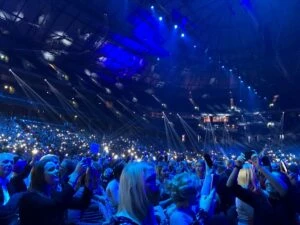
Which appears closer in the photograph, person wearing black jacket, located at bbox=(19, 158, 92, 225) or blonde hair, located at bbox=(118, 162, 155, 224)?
blonde hair, located at bbox=(118, 162, 155, 224)

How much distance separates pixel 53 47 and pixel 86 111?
338 inches

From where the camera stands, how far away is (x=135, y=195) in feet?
7.04

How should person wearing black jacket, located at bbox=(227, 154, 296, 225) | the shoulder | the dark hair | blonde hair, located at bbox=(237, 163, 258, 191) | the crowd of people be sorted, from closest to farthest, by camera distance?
1. the shoulder
2. the crowd of people
3. the dark hair
4. person wearing black jacket, located at bbox=(227, 154, 296, 225)
5. blonde hair, located at bbox=(237, 163, 258, 191)

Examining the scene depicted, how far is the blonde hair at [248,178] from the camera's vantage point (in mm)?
3731

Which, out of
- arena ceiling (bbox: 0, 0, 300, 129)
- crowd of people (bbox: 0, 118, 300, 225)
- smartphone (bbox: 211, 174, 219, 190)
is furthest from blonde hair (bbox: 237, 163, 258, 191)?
arena ceiling (bbox: 0, 0, 300, 129)

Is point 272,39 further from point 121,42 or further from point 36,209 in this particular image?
point 36,209

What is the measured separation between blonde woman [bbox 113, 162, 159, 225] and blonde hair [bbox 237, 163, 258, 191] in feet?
6.17

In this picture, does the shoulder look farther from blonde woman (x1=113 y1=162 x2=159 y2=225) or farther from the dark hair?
the dark hair

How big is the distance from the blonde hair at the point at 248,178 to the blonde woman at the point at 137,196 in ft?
6.17

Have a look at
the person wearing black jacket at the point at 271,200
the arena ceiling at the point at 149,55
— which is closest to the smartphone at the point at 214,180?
the person wearing black jacket at the point at 271,200

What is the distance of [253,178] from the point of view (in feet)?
12.4

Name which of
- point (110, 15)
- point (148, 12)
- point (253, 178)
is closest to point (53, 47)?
point (110, 15)

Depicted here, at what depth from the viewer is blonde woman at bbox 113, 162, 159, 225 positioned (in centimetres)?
211

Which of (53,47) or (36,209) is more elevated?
(53,47)
